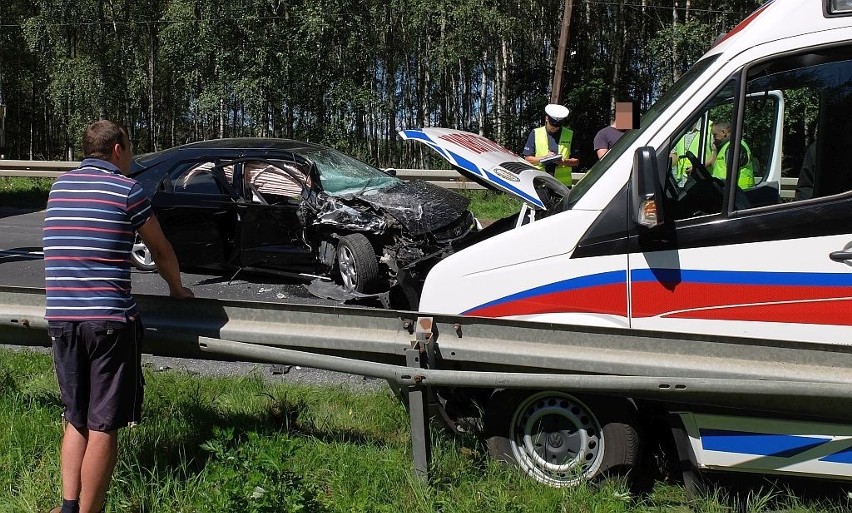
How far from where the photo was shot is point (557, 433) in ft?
11.9

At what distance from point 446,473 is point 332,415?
3.92 ft

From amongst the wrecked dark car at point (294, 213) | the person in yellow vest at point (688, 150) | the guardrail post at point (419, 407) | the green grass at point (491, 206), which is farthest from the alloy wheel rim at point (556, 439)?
the green grass at point (491, 206)

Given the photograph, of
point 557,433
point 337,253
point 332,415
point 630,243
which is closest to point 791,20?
point 630,243

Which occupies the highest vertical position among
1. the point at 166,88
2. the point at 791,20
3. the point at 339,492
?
the point at 166,88

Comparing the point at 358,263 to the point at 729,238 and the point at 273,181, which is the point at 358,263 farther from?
the point at 729,238

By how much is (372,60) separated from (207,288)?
22159mm

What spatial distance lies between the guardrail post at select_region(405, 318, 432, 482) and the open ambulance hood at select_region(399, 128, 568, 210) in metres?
1.19

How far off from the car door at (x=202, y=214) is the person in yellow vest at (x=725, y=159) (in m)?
6.16

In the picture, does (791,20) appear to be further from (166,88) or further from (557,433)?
(166,88)

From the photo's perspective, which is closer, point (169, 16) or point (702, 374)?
point (702, 374)

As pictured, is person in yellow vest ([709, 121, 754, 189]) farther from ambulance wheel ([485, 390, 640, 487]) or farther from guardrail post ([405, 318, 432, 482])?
guardrail post ([405, 318, 432, 482])

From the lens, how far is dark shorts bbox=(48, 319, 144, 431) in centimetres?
318

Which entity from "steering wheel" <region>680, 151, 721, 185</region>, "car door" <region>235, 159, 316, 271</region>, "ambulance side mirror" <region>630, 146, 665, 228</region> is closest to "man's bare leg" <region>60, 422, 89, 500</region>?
"ambulance side mirror" <region>630, 146, 665, 228</region>

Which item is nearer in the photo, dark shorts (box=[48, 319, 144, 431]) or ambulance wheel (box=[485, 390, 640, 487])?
dark shorts (box=[48, 319, 144, 431])
